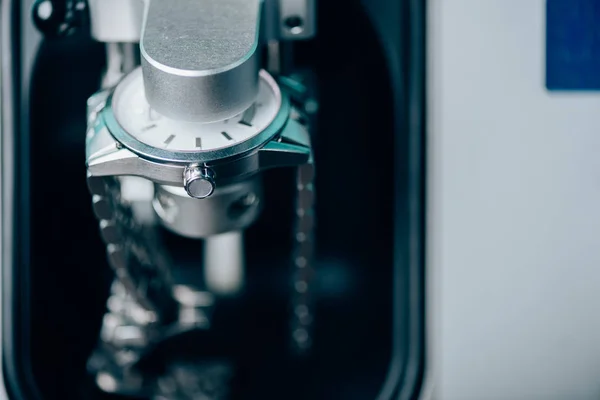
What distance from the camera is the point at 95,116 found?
347mm

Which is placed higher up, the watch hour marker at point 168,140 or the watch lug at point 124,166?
the watch hour marker at point 168,140

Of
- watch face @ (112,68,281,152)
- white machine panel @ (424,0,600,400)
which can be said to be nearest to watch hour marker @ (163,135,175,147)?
watch face @ (112,68,281,152)

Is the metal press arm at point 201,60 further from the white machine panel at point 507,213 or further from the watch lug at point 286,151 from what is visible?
the white machine panel at point 507,213

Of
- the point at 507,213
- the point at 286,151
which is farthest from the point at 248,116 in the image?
the point at 507,213

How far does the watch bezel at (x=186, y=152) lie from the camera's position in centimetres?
31

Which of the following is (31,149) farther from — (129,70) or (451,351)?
(451,351)

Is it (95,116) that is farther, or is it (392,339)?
(392,339)

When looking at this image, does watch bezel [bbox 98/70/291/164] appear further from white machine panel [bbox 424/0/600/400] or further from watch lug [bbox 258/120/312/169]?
white machine panel [bbox 424/0/600/400]

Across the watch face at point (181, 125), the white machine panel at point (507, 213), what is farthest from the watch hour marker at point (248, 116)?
the white machine panel at point (507, 213)

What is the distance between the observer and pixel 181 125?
323 millimetres

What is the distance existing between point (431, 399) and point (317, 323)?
0.11m

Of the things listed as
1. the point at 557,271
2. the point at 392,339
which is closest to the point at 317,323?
the point at 392,339

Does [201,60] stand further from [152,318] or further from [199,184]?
[152,318]

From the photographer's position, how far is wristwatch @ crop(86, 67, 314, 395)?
32cm
